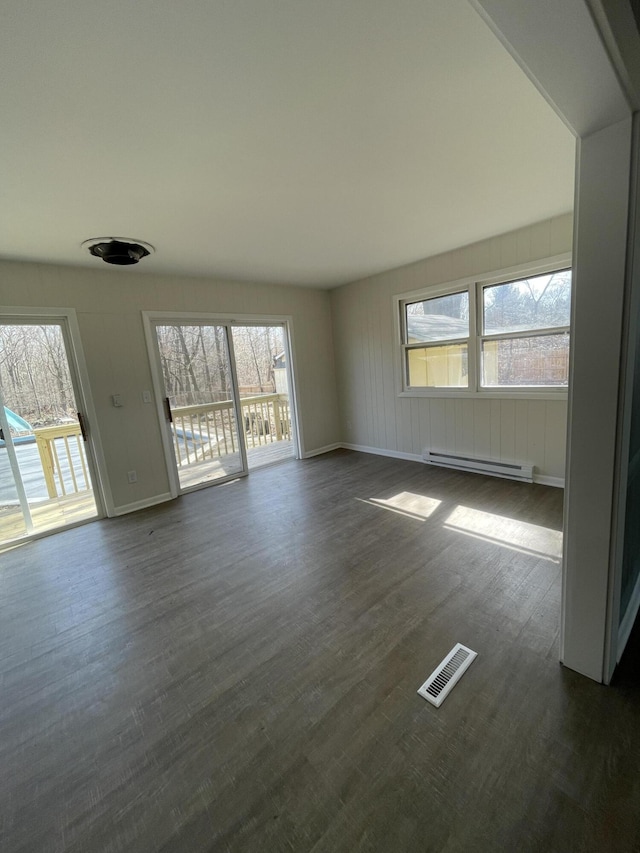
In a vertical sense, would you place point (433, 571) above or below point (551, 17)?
below

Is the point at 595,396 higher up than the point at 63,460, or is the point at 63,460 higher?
the point at 595,396

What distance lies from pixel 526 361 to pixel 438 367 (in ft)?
3.23

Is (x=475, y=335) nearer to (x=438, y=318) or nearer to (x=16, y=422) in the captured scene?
(x=438, y=318)

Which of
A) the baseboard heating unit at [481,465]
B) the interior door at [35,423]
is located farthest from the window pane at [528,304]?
the interior door at [35,423]

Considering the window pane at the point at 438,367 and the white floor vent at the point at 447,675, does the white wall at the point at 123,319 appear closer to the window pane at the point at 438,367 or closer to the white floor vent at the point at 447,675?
the window pane at the point at 438,367

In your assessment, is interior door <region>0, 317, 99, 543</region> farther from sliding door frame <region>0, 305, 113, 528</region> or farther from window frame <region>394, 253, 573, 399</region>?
window frame <region>394, 253, 573, 399</region>

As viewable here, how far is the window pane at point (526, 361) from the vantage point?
3322 millimetres

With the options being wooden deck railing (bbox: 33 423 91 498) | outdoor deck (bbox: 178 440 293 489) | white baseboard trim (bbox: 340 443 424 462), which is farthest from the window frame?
wooden deck railing (bbox: 33 423 91 498)

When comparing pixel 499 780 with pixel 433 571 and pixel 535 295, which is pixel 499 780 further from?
pixel 535 295

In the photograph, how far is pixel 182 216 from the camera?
2.42 m

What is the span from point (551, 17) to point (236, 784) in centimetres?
237

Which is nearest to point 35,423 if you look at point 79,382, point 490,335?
point 79,382

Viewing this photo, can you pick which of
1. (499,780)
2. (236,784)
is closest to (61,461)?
(236,784)

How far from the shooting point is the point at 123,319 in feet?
11.7
